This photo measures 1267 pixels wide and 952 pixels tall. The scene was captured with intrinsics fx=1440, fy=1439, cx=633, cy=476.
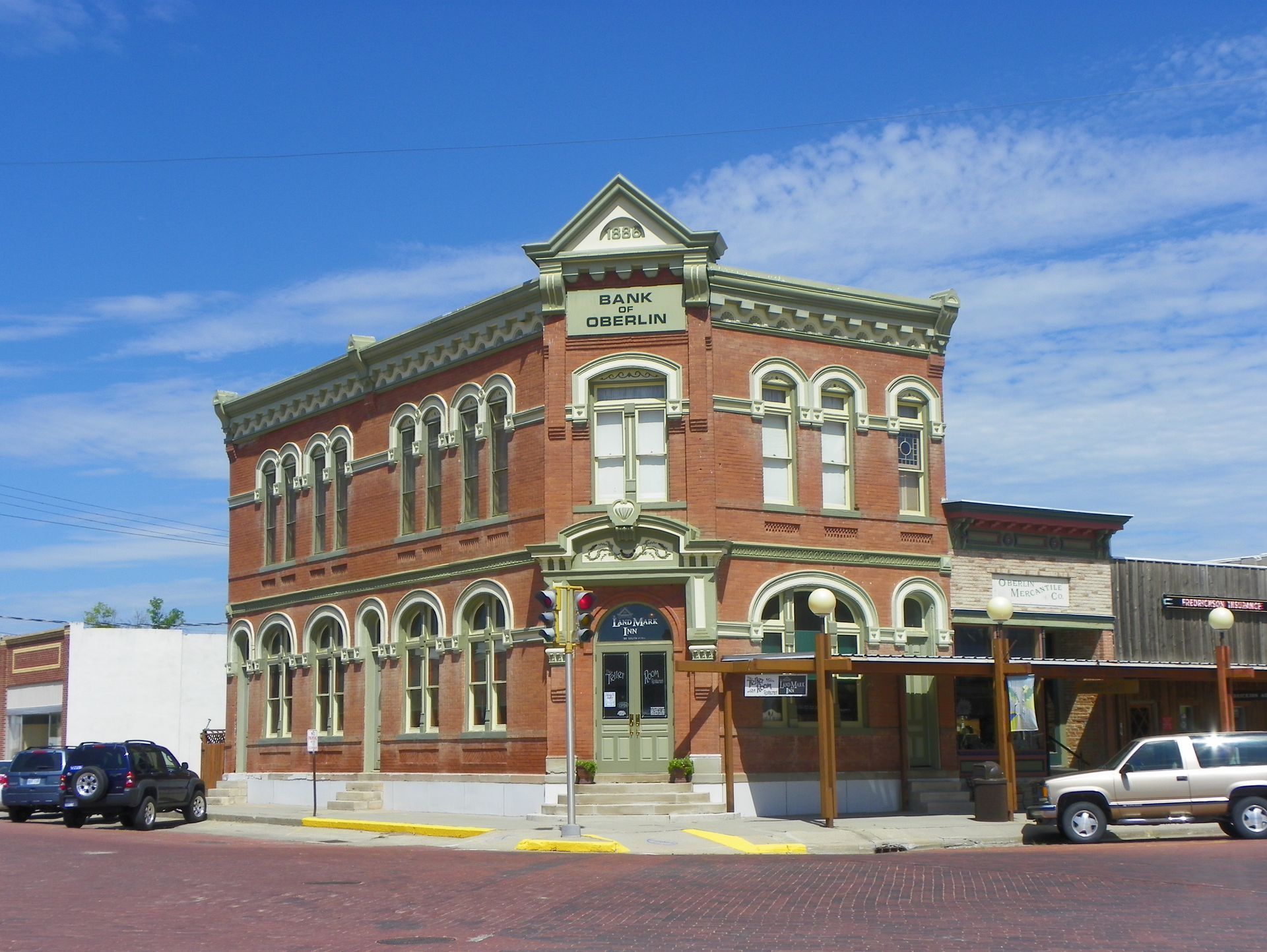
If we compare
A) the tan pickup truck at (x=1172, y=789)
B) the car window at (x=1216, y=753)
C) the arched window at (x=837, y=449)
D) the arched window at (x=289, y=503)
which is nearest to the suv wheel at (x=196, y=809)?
the arched window at (x=289, y=503)

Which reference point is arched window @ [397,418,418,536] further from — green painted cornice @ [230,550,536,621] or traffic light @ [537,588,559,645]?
traffic light @ [537,588,559,645]

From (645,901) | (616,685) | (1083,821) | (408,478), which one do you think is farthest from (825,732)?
(408,478)

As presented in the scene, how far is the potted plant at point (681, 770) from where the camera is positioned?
84.4ft

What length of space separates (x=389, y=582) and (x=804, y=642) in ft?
31.5

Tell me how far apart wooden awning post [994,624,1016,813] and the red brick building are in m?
2.84

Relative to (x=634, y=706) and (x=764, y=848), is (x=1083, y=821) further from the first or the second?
(x=634, y=706)

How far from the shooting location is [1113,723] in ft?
102

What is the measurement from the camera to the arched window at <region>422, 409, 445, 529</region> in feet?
102

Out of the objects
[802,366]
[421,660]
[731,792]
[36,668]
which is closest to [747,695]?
[731,792]

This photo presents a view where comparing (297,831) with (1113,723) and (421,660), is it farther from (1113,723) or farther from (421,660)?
(1113,723)

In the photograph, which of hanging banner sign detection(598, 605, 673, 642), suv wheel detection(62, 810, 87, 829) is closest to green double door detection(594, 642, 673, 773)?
hanging banner sign detection(598, 605, 673, 642)

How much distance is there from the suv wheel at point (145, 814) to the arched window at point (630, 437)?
11068 mm

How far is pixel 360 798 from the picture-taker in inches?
1199

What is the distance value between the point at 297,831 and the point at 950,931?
17.4 metres
